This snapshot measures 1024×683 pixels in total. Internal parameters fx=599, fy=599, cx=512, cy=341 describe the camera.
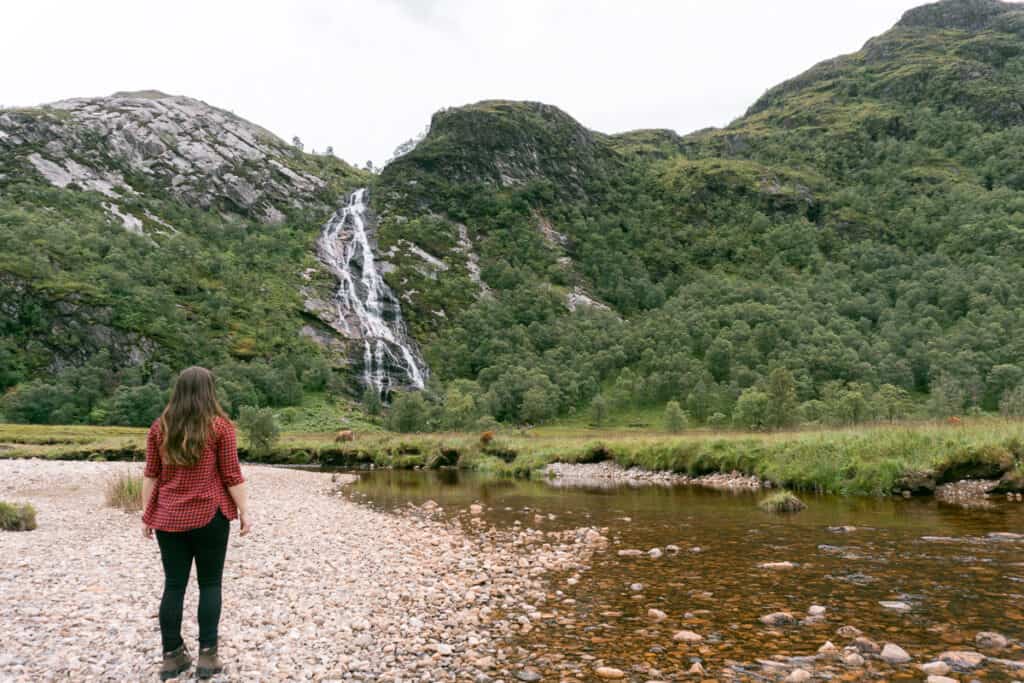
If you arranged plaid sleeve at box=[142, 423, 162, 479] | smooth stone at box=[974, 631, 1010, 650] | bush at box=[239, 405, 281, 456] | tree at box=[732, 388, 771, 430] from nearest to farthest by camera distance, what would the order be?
plaid sleeve at box=[142, 423, 162, 479], smooth stone at box=[974, 631, 1010, 650], bush at box=[239, 405, 281, 456], tree at box=[732, 388, 771, 430]

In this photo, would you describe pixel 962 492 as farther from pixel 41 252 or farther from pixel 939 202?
pixel 939 202

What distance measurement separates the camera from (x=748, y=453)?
1242 inches

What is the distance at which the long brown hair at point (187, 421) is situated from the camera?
657cm

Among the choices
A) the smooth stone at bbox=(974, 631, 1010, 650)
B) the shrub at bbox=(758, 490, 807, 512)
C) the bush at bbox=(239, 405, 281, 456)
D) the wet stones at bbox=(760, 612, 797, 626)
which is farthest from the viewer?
the bush at bbox=(239, 405, 281, 456)

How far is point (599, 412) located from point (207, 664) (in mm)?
90581

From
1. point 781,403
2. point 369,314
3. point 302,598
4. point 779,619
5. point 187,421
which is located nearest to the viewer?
point 187,421

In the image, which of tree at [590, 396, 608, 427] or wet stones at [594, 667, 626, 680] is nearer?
wet stones at [594, 667, 626, 680]

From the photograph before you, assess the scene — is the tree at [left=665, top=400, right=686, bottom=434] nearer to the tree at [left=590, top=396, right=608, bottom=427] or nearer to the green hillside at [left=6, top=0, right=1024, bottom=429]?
the green hillside at [left=6, top=0, right=1024, bottom=429]

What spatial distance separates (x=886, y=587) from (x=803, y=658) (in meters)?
4.20

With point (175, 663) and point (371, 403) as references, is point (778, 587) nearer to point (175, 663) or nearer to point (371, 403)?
point (175, 663)

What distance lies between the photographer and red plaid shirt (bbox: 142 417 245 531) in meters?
6.50

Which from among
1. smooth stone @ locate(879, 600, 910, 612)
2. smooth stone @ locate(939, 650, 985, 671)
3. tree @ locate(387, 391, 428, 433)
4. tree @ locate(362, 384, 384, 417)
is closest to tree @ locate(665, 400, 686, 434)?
tree @ locate(387, 391, 428, 433)

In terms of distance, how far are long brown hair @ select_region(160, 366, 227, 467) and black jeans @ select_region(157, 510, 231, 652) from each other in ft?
2.48

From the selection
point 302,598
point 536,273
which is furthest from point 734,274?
point 302,598
